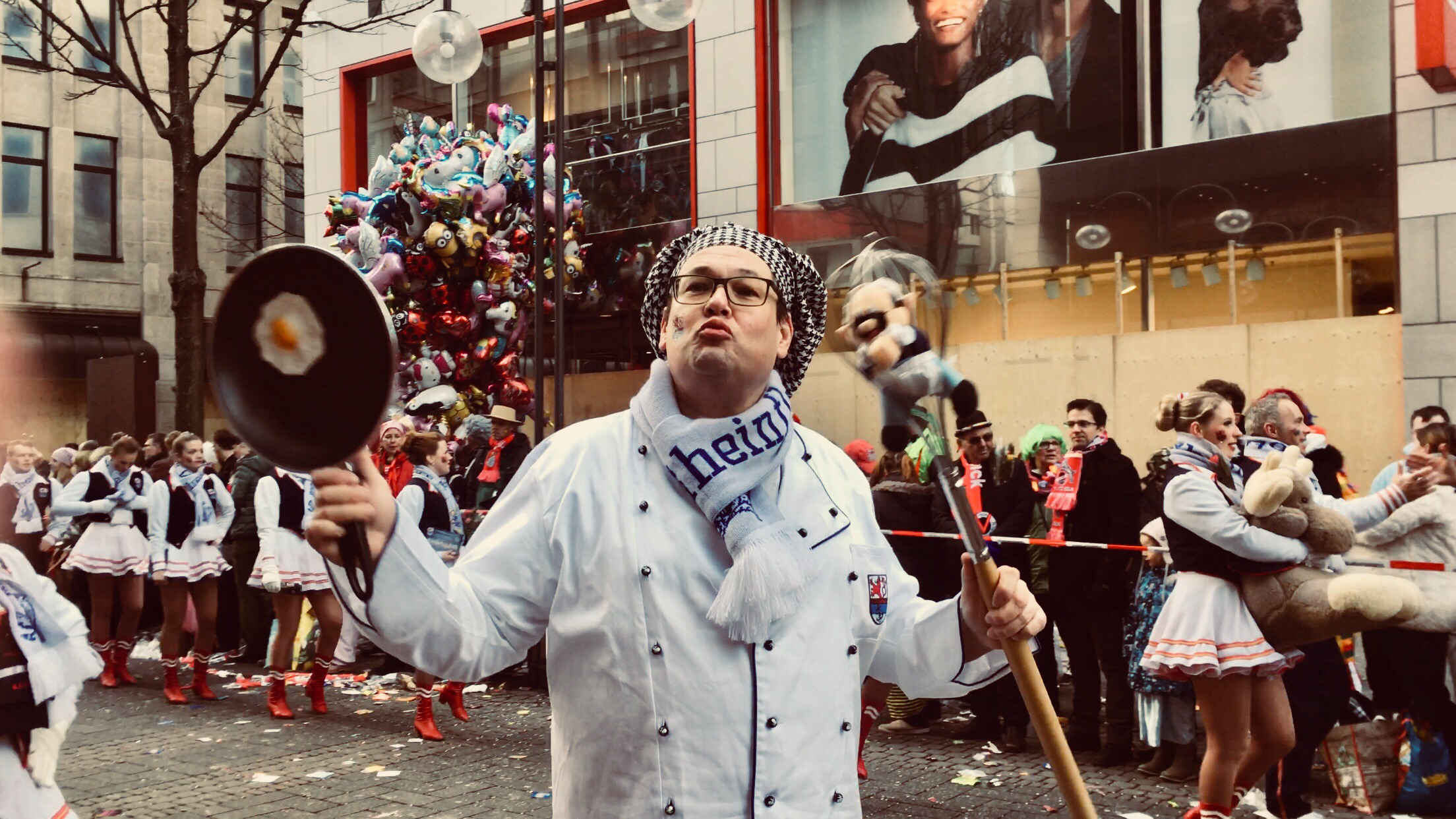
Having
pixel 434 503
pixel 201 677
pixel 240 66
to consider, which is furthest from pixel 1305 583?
pixel 240 66

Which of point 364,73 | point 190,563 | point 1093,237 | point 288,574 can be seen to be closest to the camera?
point 288,574

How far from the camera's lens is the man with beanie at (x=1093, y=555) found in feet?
25.2

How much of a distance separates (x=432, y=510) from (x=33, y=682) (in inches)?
197

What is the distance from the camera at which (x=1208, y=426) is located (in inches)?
236

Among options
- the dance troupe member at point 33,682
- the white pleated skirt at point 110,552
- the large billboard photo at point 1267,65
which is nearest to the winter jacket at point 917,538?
the dance troupe member at point 33,682

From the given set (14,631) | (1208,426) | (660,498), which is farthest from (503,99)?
(660,498)

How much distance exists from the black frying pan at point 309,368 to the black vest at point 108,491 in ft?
32.4

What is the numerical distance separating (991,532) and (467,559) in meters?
6.08

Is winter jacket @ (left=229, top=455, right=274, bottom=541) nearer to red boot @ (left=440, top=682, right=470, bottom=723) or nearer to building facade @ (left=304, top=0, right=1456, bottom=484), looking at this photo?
red boot @ (left=440, top=682, right=470, bottom=723)

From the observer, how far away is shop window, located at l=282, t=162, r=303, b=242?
1219 inches

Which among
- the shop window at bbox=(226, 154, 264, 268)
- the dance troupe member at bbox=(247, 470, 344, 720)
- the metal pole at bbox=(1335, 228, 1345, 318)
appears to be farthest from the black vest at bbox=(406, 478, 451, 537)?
the shop window at bbox=(226, 154, 264, 268)

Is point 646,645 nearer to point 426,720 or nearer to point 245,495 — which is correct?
point 426,720

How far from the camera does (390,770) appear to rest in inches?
Result: 293

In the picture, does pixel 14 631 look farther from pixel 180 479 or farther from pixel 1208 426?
pixel 180 479
